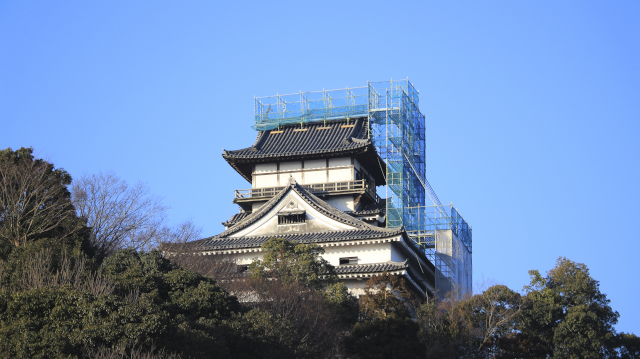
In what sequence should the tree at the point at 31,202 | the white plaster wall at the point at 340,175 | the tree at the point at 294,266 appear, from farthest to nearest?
the white plaster wall at the point at 340,175 < the tree at the point at 294,266 < the tree at the point at 31,202

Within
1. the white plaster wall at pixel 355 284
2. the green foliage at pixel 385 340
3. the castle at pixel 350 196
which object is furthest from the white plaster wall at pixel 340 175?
the green foliage at pixel 385 340

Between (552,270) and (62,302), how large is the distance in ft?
80.5

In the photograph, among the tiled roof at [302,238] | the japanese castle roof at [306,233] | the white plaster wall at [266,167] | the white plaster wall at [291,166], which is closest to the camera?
the tiled roof at [302,238]

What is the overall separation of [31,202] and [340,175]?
19.3 meters

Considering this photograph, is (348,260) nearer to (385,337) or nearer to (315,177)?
(315,177)

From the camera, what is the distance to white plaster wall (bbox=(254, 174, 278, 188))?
1783 inches

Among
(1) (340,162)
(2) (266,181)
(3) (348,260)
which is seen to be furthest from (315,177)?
(3) (348,260)

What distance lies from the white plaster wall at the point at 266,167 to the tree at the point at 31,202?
17036 millimetres

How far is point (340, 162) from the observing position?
146 ft

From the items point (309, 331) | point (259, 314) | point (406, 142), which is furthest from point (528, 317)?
point (406, 142)

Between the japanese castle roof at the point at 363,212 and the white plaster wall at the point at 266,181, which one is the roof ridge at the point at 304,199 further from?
the white plaster wall at the point at 266,181

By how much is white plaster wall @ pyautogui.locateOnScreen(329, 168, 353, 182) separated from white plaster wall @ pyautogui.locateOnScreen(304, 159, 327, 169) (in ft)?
2.15

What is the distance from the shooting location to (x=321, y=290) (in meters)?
31.3

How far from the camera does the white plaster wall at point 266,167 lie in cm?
4556
